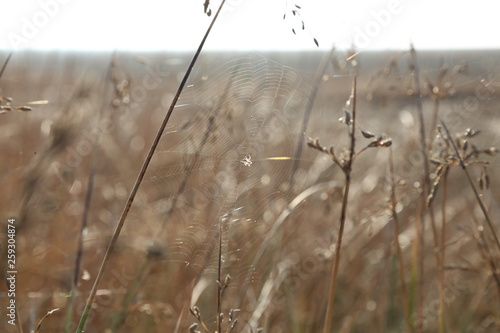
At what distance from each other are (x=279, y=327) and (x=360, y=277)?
0.61 meters

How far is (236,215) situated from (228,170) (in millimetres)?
231

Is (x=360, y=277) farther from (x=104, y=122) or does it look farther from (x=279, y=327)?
(x=104, y=122)

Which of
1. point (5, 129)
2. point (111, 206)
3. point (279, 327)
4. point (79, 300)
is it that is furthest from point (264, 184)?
point (5, 129)

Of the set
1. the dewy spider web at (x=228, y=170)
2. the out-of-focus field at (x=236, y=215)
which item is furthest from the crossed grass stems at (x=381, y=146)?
the dewy spider web at (x=228, y=170)

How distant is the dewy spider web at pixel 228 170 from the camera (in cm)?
138

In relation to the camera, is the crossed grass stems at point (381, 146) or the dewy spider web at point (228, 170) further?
the dewy spider web at point (228, 170)

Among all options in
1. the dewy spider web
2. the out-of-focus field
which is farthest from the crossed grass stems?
the dewy spider web

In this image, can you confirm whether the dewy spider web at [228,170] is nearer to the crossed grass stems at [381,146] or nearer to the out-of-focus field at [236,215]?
the out-of-focus field at [236,215]

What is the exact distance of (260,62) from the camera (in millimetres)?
1268

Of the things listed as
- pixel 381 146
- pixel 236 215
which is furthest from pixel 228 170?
pixel 381 146

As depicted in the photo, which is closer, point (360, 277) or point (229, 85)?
point (229, 85)

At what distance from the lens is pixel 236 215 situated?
1534mm

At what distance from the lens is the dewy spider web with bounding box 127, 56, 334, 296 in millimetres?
1377

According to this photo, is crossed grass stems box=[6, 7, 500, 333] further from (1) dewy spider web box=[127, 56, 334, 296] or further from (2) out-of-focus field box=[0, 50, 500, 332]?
(1) dewy spider web box=[127, 56, 334, 296]
